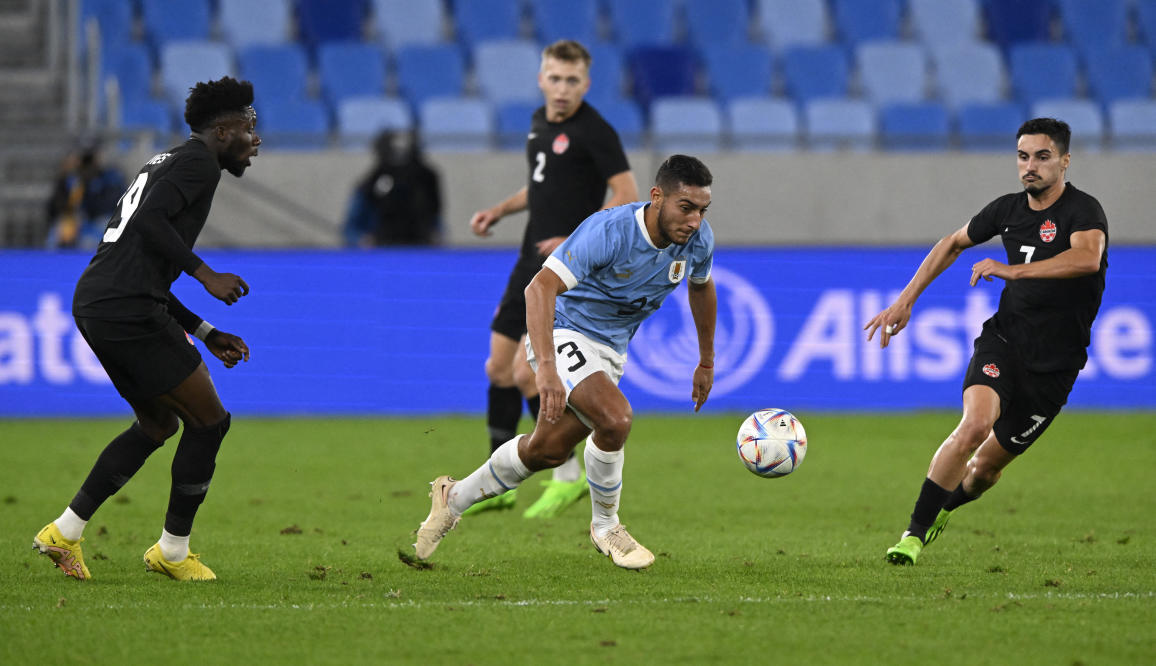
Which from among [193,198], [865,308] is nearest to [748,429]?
[193,198]

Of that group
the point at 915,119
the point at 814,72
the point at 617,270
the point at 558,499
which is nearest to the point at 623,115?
the point at 814,72

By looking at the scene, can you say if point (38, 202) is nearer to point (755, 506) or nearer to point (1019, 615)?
point (755, 506)

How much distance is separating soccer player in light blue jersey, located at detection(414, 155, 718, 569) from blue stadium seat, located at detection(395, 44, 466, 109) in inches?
452

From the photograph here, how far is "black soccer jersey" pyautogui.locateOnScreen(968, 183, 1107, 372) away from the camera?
21.4ft

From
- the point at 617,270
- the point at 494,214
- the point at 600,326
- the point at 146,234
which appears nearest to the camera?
the point at 146,234

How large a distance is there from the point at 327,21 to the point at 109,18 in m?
2.54

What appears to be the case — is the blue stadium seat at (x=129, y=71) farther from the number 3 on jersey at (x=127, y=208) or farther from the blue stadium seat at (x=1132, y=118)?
the number 3 on jersey at (x=127, y=208)

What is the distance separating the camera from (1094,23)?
19344 mm

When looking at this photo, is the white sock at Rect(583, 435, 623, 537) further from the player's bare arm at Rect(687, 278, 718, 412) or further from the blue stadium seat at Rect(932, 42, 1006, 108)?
the blue stadium seat at Rect(932, 42, 1006, 108)

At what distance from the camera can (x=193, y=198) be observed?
225 inches

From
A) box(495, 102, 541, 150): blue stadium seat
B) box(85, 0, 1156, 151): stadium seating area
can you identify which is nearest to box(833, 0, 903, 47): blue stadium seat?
box(85, 0, 1156, 151): stadium seating area

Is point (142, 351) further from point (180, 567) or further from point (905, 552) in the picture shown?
point (905, 552)

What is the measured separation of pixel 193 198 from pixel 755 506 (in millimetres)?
4057

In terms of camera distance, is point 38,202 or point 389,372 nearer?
point 389,372
